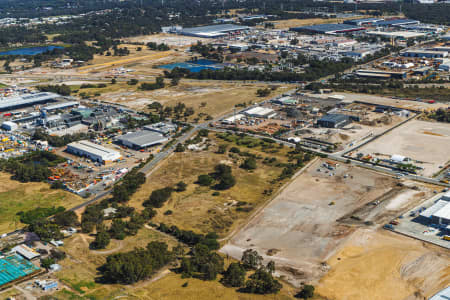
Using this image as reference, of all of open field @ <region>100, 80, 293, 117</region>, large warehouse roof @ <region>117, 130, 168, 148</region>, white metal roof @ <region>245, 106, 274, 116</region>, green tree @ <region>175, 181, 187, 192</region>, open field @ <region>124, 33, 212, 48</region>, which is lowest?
green tree @ <region>175, 181, 187, 192</region>

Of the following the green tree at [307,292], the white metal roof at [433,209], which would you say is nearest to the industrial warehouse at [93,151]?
the green tree at [307,292]

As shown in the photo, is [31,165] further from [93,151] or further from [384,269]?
[384,269]

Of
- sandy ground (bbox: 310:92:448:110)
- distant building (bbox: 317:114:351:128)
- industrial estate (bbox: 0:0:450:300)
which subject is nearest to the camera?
industrial estate (bbox: 0:0:450:300)

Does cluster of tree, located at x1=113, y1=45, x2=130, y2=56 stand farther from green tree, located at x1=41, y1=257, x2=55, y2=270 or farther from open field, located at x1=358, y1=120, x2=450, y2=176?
green tree, located at x1=41, y1=257, x2=55, y2=270

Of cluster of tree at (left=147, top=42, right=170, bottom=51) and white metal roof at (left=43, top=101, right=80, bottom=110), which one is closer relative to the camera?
white metal roof at (left=43, top=101, right=80, bottom=110)

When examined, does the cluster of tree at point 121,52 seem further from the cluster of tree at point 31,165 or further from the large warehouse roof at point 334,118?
the large warehouse roof at point 334,118

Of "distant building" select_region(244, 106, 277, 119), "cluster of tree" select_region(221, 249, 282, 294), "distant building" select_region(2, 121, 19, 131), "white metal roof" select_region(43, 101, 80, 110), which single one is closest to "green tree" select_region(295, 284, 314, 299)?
"cluster of tree" select_region(221, 249, 282, 294)

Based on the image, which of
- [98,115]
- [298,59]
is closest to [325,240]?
[98,115]

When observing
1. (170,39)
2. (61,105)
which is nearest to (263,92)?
(61,105)
